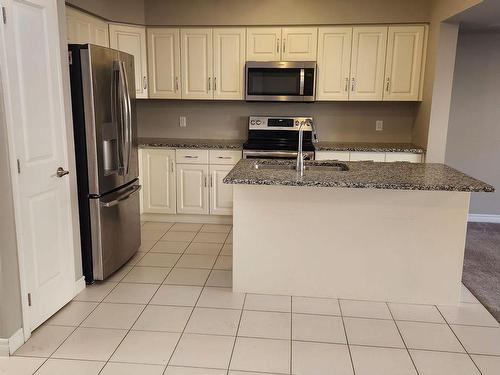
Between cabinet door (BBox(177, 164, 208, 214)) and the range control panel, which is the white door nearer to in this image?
cabinet door (BBox(177, 164, 208, 214))

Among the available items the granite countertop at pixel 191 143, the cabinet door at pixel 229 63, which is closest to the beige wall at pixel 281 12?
the cabinet door at pixel 229 63

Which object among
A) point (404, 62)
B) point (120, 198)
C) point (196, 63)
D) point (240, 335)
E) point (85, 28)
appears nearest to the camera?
point (240, 335)

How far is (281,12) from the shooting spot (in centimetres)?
452

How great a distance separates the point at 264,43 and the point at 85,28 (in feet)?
5.93

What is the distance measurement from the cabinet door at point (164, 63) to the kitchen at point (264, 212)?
16 mm

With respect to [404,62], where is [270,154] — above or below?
below

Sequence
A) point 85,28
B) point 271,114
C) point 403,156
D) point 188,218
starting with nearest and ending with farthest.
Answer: point 85,28 < point 403,156 < point 188,218 < point 271,114

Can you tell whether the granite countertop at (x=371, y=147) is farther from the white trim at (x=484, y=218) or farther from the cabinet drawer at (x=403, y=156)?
the white trim at (x=484, y=218)

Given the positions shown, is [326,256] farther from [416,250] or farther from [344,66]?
[344,66]

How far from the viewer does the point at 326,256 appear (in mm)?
2896

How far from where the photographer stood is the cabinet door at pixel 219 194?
462 cm

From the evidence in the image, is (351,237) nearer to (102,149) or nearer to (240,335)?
(240,335)

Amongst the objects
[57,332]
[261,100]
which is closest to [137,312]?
[57,332]

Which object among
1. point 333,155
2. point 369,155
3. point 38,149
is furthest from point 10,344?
point 369,155
